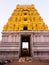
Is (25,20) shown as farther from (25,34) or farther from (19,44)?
(19,44)

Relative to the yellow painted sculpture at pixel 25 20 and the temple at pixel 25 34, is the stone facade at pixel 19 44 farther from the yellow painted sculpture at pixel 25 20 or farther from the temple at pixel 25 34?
the yellow painted sculpture at pixel 25 20

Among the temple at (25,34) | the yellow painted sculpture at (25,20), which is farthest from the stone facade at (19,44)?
the yellow painted sculpture at (25,20)

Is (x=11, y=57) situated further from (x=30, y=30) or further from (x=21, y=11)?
(x=21, y=11)

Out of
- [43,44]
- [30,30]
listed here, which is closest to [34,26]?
[30,30]

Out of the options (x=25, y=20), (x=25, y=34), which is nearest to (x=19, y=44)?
(x=25, y=34)

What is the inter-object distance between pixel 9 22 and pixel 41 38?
8280 mm

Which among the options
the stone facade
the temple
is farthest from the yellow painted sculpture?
the stone facade

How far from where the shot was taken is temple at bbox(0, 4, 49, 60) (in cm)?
3197

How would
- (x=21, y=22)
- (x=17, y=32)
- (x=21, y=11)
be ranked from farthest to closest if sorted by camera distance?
(x=21, y=11) → (x=21, y=22) → (x=17, y=32)

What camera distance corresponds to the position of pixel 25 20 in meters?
38.1

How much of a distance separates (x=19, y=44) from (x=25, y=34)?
2.43 metres

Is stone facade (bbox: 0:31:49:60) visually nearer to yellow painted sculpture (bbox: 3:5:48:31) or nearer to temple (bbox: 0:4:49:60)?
temple (bbox: 0:4:49:60)

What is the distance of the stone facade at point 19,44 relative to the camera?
3184 centimetres

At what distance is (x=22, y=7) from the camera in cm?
3956
